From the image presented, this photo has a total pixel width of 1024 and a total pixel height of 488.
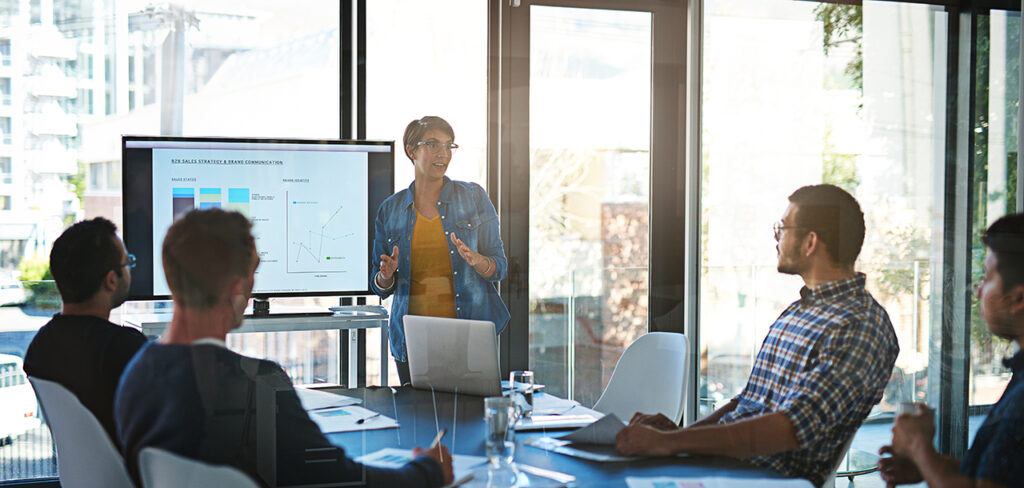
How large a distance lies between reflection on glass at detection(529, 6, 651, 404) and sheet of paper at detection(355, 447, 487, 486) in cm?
167

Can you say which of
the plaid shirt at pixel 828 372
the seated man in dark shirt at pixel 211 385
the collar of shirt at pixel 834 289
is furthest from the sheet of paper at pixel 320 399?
the collar of shirt at pixel 834 289

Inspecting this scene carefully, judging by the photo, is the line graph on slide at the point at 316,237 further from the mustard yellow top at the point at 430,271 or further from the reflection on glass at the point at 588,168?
the reflection on glass at the point at 588,168

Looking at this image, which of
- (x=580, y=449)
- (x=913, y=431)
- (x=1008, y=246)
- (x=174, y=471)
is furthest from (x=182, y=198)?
(x=1008, y=246)

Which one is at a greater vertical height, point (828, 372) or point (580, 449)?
point (828, 372)

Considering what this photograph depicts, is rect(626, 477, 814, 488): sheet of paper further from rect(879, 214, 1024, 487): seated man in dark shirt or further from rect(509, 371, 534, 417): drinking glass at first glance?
rect(509, 371, 534, 417): drinking glass

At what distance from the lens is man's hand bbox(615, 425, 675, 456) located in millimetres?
2145

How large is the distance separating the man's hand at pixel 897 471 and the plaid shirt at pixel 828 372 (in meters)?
0.11

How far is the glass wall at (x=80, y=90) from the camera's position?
3863mm

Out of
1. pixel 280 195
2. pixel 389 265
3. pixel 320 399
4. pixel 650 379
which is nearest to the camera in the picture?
pixel 320 399

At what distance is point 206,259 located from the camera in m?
1.85

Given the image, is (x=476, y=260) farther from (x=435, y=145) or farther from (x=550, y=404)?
(x=550, y=404)

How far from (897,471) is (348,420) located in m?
1.46

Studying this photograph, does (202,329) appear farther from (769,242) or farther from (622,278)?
(622,278)

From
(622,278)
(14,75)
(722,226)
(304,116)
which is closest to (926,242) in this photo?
(722,226)
